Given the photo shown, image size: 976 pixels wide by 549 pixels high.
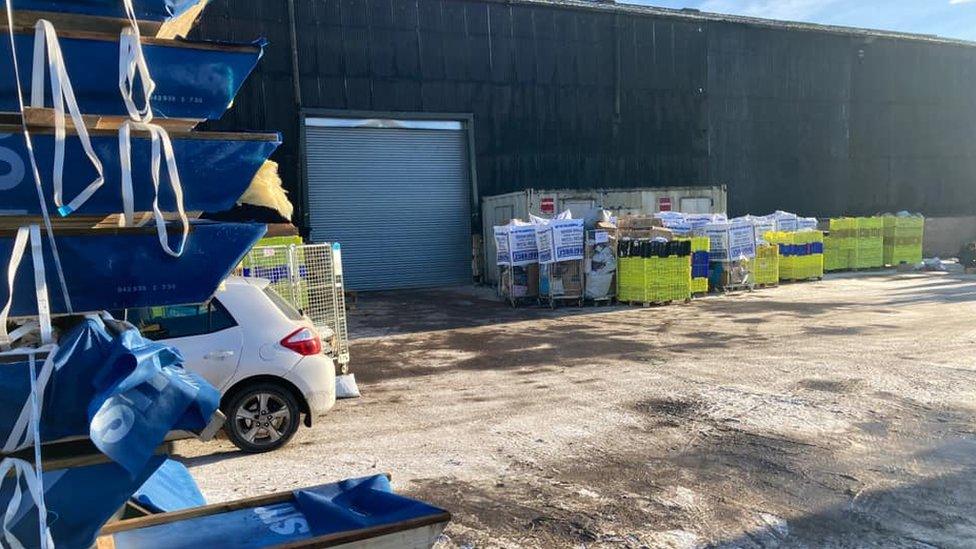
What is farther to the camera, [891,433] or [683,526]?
[891,433]

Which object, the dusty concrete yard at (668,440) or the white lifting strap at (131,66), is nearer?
the white lifting strap at (131,66)

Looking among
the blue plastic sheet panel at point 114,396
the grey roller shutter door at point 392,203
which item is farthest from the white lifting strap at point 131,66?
the grey roller shutter door at point 392,203

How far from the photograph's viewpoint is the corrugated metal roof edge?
25766mm

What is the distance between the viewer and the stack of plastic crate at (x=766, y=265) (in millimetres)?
20391

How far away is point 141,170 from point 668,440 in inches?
207

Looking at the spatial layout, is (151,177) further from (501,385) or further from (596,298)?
(596,298)

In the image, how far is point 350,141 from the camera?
23375 millimetres

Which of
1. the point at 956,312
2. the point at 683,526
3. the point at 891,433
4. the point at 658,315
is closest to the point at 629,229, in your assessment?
the point at 658,315

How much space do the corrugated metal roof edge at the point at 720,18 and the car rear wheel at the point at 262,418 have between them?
21560 mm

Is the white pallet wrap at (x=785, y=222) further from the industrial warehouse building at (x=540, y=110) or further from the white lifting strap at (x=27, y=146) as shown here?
the white lifting strap at (x=27, y=146)

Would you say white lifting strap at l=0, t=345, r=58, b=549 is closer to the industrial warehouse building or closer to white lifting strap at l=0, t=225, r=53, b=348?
white lifting strap at l=0, t=225, r=53, b=348

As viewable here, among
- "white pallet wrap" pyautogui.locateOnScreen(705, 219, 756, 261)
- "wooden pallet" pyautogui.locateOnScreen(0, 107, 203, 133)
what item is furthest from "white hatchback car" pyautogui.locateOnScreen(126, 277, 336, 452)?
"white pallet wrap" pyautogui.locateOnScreen(705, 219, 756, 261)

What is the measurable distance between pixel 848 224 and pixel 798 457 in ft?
74.4

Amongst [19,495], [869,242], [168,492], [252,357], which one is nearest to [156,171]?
[19,495]
